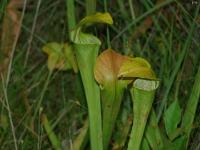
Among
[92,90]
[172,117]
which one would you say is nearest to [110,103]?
[92,90]

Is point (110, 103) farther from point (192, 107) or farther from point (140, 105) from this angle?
point (192, 107)

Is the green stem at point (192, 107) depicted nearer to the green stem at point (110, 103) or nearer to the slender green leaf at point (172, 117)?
the slender green leaf at point (172, 117)

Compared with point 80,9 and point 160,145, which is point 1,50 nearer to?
point 80,9

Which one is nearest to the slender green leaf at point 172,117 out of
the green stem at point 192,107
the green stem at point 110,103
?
the green stem at point 192,107

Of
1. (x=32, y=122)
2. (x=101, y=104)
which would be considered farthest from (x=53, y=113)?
(x=101, y=104)

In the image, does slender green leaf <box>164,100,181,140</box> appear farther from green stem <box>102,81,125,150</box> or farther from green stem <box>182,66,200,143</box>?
green stem <box>102,81,125,150</box>

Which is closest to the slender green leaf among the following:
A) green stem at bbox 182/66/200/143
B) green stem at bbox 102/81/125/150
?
green stem at bbox 182/66/200/143
